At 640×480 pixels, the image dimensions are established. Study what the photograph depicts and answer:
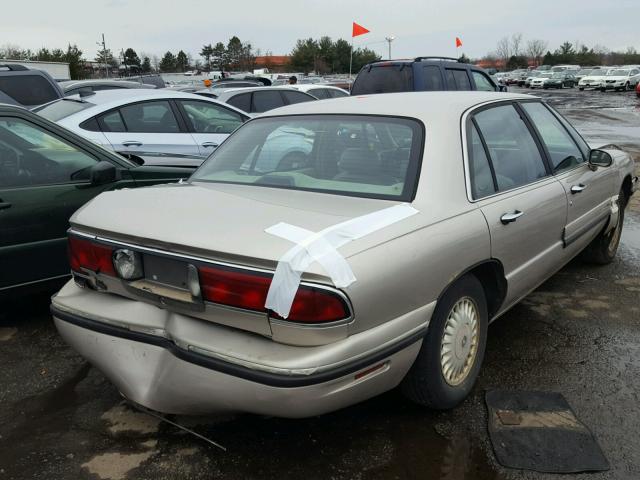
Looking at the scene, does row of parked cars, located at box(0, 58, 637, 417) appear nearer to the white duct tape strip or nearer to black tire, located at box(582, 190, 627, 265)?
the white duct tape strip

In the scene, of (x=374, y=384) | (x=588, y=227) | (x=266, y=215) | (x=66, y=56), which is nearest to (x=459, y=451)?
(x=374, y=384)

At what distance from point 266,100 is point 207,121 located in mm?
2907

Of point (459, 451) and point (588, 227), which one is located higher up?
point (588, 227)

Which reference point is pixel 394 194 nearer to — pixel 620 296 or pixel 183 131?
pixel 620 296

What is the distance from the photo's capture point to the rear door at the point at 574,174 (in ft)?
12.3

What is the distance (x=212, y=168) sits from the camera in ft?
10.9

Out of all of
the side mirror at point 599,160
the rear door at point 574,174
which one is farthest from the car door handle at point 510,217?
the side mirror at point 599,160

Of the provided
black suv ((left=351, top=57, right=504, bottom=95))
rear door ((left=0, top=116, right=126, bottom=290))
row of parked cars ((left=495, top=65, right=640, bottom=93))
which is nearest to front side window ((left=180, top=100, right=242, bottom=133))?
rear door ((left=0, top=116, right=126, bottom=290))

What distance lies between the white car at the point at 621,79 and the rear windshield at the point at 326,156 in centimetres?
4045

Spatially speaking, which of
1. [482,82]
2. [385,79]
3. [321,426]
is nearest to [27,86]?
[385,79]

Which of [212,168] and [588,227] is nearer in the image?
[212,168]

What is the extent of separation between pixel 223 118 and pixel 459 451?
18.8ft

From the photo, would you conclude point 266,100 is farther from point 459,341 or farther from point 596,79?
point 596,79

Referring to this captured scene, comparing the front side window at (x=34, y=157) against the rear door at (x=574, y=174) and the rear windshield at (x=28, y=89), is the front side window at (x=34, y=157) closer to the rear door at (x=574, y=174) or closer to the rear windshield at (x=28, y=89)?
the rear door at (x=574, y=174)
